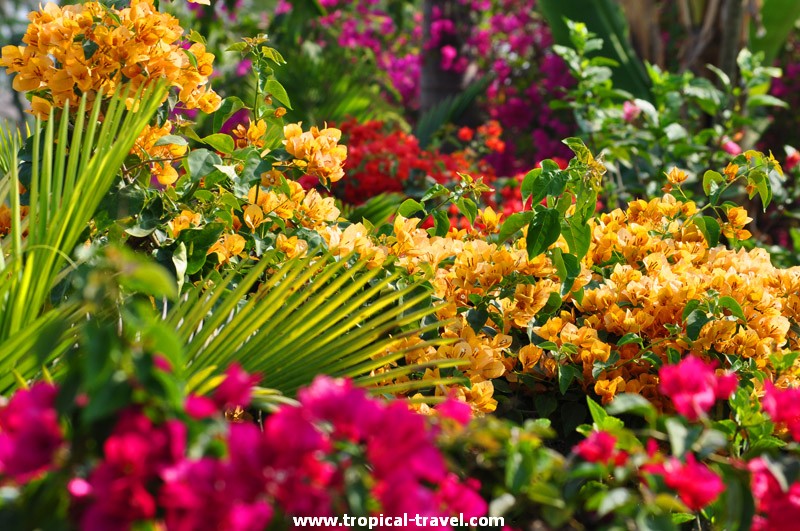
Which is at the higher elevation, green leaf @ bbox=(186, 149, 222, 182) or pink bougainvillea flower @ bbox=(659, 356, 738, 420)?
pink bougainvillea flower @ bbox=(659, 356, 738, 420)

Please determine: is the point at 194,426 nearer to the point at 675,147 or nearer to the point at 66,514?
the point at 66,514

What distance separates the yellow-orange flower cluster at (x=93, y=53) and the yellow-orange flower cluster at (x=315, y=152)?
0.78 ft

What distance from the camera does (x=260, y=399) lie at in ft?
3.75

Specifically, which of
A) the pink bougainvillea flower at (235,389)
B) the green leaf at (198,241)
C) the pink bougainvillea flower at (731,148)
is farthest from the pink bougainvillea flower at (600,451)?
the pink bougainvillea flower at (731,148)

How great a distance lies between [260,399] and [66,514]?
40 cm

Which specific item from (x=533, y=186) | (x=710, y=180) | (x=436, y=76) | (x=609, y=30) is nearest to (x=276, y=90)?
(x=533, y=186)

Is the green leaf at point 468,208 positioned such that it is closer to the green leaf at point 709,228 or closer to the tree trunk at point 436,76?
the green leaf at point 709,228

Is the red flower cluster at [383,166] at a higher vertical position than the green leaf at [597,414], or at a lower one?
lower

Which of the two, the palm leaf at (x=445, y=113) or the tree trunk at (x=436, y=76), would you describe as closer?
the palm leaf at (x=445, y=113)

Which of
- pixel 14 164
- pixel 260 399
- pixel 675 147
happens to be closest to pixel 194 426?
pixel 260 399

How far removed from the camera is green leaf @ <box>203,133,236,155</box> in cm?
175

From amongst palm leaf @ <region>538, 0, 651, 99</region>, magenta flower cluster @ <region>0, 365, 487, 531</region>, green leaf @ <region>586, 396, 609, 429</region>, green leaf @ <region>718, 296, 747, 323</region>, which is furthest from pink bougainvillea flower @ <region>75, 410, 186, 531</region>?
palm leaf @ <region>538, 0, 651, 99</region>

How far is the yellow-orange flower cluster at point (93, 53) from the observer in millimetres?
1683

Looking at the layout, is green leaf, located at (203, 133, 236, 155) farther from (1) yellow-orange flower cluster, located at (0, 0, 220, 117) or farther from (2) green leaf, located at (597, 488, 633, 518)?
(2) green leaf, located at (597, 488, 633, 518)
